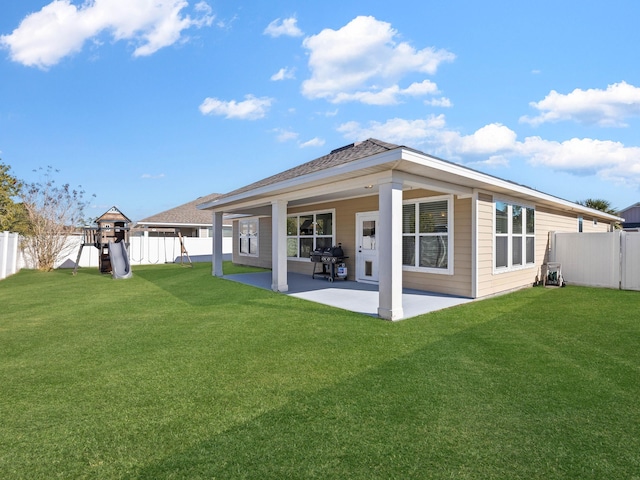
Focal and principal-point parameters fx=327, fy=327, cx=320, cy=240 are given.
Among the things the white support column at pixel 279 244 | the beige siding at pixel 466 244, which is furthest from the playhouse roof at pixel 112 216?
the white support column at pixel 279 244

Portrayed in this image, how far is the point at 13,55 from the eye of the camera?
9.89 metres

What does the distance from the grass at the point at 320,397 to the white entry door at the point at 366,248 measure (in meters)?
3.55

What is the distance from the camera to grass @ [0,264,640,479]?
1.89m

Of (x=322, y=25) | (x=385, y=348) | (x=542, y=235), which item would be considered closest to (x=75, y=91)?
(x=322, y=25)

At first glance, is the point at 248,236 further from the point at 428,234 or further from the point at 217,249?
the point at 428,234

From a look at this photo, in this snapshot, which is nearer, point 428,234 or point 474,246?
point 474,246

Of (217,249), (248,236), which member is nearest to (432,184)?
(217,249)

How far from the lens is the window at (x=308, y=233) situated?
1016 centimetres

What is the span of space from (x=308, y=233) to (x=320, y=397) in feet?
27.6

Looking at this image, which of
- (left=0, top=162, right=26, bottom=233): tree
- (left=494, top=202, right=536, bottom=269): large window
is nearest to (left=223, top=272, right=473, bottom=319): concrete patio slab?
(left=494, top=202, right=536, bottom=269): large window

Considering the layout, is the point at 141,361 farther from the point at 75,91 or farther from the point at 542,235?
the point at 75,91

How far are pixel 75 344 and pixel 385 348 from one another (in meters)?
3.81

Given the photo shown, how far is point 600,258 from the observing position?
8.66 meters

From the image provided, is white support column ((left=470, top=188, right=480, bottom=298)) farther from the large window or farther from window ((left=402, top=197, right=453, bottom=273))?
the large window
